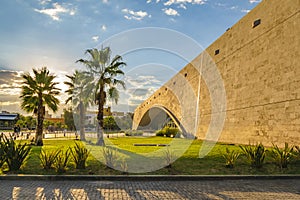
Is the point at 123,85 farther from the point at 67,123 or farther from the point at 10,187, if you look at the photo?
the point at 67,123

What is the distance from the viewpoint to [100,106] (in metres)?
18.3

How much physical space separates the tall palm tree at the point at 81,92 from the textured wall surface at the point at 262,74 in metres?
10.2

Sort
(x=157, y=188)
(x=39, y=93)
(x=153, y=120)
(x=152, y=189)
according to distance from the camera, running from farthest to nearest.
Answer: (x=153, y=120) < (x=39, y=93) < (x=157, y=188) < (x=152, y=189)

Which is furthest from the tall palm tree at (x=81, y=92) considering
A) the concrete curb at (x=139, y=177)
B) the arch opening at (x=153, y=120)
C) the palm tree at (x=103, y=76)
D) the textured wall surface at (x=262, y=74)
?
the arch opening at (x=153, y=120)

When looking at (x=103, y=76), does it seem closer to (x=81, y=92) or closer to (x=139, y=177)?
(x=81, y=92)

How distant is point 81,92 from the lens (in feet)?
67.1

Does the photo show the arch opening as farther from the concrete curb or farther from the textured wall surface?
the concrete curb

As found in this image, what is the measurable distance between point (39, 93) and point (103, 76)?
214 inches

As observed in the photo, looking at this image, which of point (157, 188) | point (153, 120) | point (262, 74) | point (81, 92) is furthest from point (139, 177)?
point (153, 120)

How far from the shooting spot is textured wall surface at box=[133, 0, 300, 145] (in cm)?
1202

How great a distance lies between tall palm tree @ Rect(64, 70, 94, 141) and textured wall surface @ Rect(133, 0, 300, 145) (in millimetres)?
10242

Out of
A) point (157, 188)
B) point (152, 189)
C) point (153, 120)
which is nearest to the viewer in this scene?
point (152, 189)

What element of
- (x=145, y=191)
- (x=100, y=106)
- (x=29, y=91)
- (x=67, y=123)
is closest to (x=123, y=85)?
(x=100, y=106)

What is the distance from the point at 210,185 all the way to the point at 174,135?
24141mm
